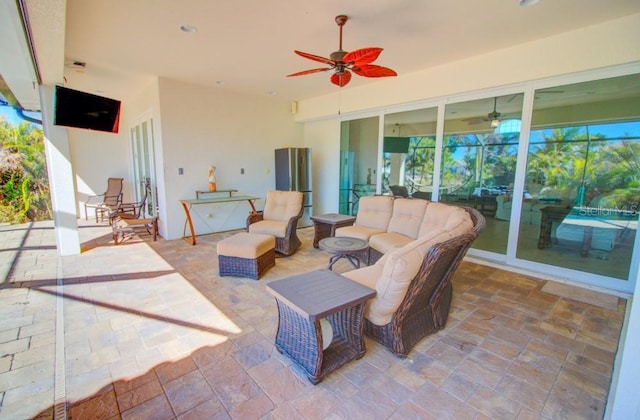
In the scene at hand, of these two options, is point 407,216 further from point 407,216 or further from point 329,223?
point 329,223

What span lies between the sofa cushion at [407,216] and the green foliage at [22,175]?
7.86 meters

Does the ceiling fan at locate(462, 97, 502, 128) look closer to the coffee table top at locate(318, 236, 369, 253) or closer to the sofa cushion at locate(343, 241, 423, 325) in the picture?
the coffee table top at locate(318, 236, 369, 253)

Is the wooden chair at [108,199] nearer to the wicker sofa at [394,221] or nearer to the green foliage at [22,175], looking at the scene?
the green foliage at [22,175]

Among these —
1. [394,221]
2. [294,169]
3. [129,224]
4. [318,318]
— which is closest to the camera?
[318,318]

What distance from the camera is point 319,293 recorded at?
6.28ft

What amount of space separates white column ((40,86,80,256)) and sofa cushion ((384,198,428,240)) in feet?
15.3

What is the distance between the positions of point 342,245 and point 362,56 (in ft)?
6.14

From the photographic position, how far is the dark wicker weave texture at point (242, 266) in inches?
135

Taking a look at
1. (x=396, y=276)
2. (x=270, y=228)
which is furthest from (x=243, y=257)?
(x=396, y=276)

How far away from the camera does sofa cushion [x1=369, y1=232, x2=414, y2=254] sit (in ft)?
11.5

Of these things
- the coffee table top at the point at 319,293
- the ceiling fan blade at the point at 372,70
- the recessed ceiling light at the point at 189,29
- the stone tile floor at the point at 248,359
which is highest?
the recessed ceiling light at the point at 189,29

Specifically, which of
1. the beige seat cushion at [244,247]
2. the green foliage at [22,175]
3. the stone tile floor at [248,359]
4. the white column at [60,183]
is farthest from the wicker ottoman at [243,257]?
the green foliage at [22,175]

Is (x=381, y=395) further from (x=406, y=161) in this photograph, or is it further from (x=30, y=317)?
(x=406, y=161)

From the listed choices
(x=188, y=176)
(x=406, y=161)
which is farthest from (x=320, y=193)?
(x=188, y=176)
